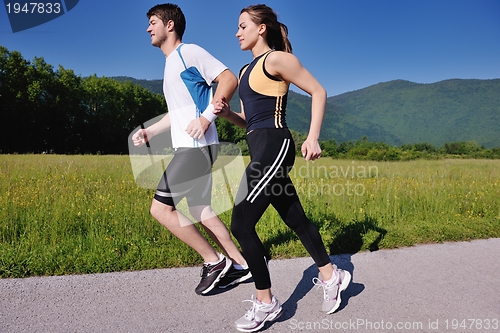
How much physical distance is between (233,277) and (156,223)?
1.58m

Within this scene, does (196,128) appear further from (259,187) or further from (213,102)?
(259,187)

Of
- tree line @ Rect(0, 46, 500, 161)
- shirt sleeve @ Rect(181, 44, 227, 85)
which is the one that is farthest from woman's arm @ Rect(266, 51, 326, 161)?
tree line @ Rect(0, 46, 500, 161)

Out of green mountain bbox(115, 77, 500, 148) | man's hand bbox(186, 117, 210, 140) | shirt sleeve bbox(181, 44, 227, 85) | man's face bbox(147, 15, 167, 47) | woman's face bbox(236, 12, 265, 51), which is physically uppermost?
green mountain bbox(115, 77, 500, 148)

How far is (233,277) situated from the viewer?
10.7 ft

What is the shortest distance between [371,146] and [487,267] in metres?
12.2

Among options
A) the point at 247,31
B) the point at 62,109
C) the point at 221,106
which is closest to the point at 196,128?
the point at 221,106

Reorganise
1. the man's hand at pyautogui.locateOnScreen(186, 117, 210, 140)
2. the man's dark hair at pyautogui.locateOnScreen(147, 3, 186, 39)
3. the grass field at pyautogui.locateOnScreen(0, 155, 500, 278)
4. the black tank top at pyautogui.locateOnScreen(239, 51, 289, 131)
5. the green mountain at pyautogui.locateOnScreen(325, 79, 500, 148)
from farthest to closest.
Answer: the green mountain at pyautogui.locateOnScreen(325, 79, 500, 148)
the grass field at pyautogui.locateOnScreen(0, 155, 500, 278)
the man's dark hair at pyautogui.locateOnScreen(147, 3, 186, 39)
the man's hand at pyautogui.locateOnScreen(186, 117, 210, 140)
the black tank top at pyautogui.locateOnScreen(239, 51, 289, 131)

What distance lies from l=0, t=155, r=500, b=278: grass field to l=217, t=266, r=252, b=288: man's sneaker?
0.56 meters

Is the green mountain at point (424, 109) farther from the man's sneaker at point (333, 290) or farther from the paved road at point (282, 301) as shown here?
the man's sneaker at point (333, 290)

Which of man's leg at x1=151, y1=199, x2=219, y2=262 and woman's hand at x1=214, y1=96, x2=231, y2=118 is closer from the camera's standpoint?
woman's hand at x1=214, y1=96, x2=231, y2=118

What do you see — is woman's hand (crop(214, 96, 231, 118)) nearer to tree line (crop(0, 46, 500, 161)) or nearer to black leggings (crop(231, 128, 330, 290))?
black leggings (crop(231, 128, 330, 290))

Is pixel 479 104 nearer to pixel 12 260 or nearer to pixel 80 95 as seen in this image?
pixel 80 95

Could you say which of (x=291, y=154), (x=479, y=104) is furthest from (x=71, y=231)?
(x=479, y=104)

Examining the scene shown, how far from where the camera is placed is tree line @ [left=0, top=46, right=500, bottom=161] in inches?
1619
